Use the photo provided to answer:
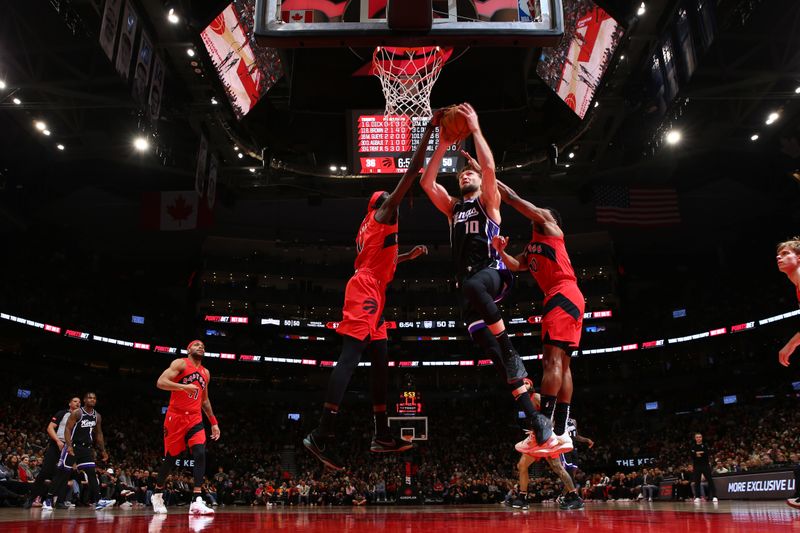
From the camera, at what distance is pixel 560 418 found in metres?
6.27

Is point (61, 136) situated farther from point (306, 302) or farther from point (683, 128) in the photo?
point (683, 128)

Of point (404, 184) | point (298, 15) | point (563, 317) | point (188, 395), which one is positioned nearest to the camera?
point (404, 184)

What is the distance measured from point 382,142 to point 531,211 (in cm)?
882

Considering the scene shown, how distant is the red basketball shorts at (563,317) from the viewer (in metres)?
Result: 6.33

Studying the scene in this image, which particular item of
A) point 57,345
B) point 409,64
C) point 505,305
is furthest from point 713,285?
point 57,345

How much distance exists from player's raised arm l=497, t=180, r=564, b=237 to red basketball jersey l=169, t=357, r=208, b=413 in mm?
4758

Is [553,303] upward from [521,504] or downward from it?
upward

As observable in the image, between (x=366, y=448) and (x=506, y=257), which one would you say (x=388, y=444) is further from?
(x=366, y=448)

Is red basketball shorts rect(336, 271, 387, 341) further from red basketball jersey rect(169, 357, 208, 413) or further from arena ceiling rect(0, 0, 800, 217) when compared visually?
arena ceiling rect(0, 0, 800, 217)

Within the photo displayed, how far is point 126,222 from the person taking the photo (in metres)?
32.2

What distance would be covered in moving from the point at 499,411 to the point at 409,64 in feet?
89.0

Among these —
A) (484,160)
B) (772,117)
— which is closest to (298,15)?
(484,160)

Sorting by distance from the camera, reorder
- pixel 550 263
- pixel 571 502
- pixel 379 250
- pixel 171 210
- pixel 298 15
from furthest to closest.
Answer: pixel 171 210 → pixel 571 502 → pixel 298 15 → pixel 550 263 → pixel 379 250

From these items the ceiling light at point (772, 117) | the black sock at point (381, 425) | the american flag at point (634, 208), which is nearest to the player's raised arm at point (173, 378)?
the black sock at point (381, 425)
